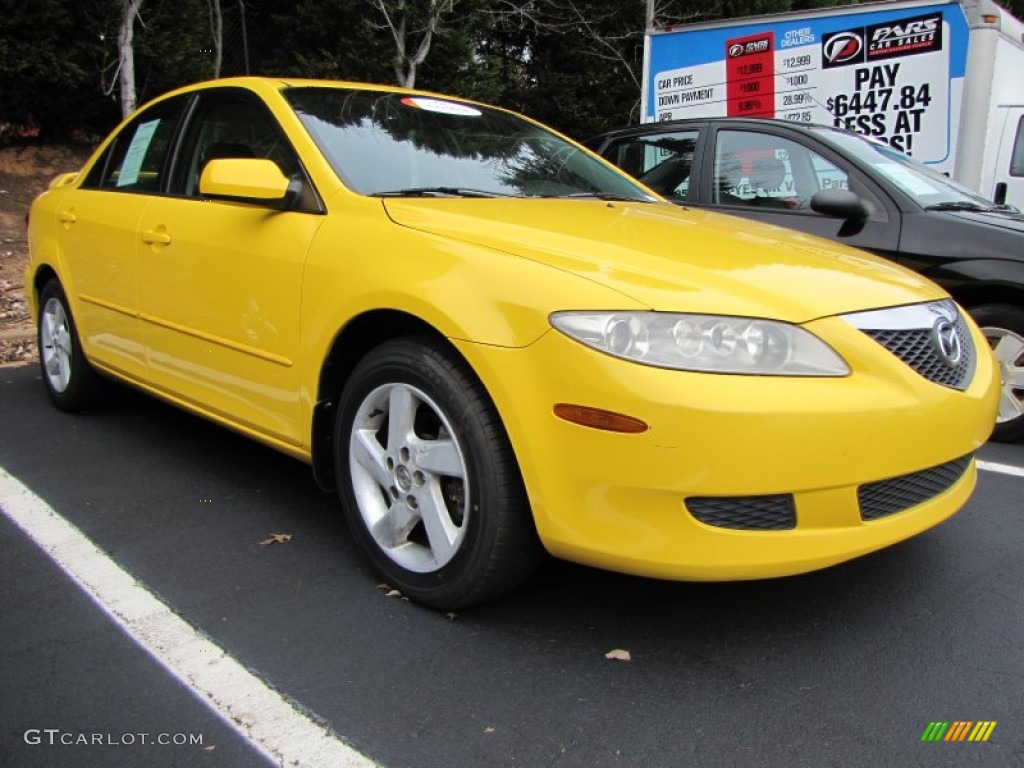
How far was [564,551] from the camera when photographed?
226 centimetres

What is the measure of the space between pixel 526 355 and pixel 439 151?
1394 millimetres

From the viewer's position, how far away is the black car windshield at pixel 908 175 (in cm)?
469

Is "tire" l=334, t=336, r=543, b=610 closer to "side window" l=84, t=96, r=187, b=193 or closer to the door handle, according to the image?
the door handle

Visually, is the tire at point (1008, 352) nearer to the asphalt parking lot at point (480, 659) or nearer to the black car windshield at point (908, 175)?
the black car windshield at point (908, 175)

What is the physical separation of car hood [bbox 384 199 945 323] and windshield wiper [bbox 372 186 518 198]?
A: 0.09 metres

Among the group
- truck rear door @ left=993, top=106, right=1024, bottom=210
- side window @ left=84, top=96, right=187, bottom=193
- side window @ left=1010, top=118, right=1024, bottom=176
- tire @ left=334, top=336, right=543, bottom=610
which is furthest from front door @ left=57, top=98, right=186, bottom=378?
side window @ left=1010, top=118, right=1024, bottom=176

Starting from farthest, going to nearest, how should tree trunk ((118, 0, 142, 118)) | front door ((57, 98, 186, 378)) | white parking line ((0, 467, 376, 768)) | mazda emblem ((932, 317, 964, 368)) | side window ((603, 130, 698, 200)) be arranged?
tree trunk ((118, 0, 142, 118)) → side window ((603, 130, 698, 200)) → front door ((57, 98, 186, 378)) → mazda emblem ((932, 317, 964, 368)) → white parking line ((0, 467, 376, 768))

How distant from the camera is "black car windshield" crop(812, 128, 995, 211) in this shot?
185 inches

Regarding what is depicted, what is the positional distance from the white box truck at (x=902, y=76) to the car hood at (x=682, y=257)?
408 centimetres

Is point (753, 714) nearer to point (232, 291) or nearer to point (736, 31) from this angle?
point (232, 291)

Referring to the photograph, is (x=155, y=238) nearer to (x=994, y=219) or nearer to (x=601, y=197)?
(x=601, y=197)

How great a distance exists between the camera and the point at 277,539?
3.17 m

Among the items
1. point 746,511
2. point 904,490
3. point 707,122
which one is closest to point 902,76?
point 707,122

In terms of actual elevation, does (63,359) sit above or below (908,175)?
below
